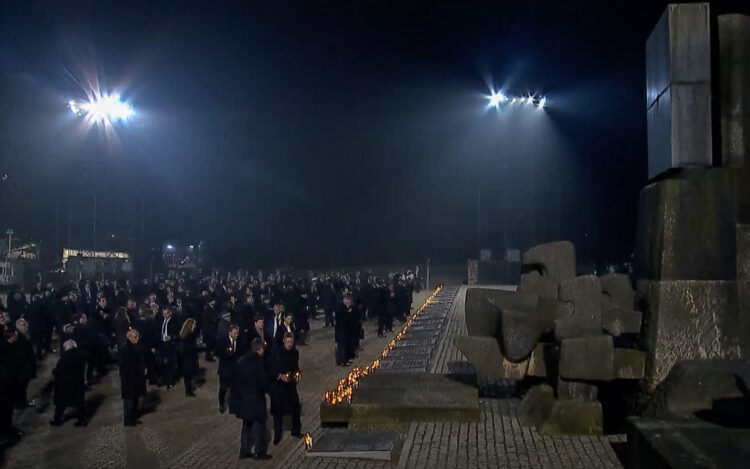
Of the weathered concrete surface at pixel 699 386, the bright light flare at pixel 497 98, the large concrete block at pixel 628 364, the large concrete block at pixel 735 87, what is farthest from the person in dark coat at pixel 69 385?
the bright light flare at pixel 497 98

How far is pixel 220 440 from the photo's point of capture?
1060 cm

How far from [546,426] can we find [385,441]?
86.1 inches

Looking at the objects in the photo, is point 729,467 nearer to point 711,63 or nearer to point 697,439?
point 697,439

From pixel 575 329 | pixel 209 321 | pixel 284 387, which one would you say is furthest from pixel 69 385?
pixel 575 329

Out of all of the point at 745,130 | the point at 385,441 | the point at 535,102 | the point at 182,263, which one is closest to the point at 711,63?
the point at 745,130

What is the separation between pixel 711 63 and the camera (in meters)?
9.28

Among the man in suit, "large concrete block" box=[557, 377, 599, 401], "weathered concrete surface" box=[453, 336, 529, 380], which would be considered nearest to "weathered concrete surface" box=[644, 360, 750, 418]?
"large concrete block" box=[557, 377, 599, 401]

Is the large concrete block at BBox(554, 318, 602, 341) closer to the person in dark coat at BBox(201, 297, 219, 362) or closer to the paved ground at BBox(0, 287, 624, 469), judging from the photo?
the paved ground at BBox(0, 287, 624, 469)

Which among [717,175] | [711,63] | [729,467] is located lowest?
[729,467]

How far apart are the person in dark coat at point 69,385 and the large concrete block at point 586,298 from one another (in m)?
8.51

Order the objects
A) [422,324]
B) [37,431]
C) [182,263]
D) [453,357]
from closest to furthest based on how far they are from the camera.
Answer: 1. [37,431]
2. [453,357]
3. [422,324]
4. [182,263]

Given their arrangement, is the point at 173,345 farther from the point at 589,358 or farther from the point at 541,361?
the point at 589,358

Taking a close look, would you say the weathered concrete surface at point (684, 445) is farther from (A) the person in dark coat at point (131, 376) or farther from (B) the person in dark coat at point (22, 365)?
(B) the person in dark coat at point (22, 365)

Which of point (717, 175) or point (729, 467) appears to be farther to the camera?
point (717, 175)
